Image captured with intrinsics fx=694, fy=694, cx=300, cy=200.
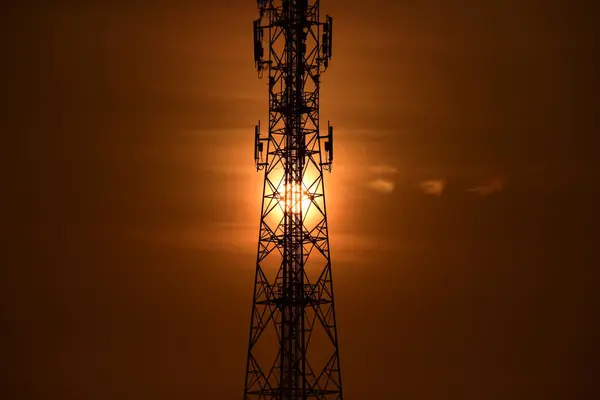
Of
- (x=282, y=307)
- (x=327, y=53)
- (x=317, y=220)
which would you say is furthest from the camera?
(x=317, y=220)

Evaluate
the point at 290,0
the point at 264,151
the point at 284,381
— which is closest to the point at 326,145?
the point at 264,151

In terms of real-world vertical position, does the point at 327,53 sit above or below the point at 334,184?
above

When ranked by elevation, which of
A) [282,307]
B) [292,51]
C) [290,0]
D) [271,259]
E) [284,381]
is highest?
[290,0]

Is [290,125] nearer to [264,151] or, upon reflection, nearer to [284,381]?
[264,151]

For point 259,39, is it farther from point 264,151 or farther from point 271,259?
point 271,259

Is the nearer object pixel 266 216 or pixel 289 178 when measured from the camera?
pixel 289 178

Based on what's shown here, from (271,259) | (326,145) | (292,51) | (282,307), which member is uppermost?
(292,51)

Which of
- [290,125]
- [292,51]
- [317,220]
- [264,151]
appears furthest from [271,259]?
[292,51]

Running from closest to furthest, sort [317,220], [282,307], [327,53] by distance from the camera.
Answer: [282,307], [327,53], [317,220]

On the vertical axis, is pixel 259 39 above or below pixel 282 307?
above
